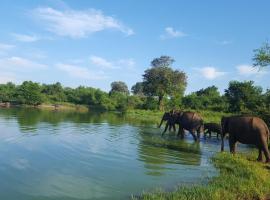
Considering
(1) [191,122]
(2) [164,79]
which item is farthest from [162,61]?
(1) [191,122]

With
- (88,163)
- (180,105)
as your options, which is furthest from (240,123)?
(180,105)

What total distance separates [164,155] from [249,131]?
426 centimetres

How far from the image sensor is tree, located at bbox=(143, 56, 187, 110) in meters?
77.6

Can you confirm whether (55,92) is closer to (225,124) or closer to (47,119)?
(47,119)

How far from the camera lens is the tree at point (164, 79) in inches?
3054

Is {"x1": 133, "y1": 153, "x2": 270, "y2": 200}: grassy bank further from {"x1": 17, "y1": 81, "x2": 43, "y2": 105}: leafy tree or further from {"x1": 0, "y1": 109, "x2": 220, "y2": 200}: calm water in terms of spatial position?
{"x1": 17, "y1": 81, "x2": 43, "y2": 105}: leafy tree

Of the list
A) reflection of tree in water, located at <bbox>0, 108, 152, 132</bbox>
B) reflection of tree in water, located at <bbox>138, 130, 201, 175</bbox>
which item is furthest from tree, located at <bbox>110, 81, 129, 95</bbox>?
reflection of tree in water, located at <bbox>138, 130, 201, 175</bbox>

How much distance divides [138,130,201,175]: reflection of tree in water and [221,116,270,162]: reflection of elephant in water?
7.05 feet

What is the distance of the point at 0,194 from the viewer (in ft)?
33.7

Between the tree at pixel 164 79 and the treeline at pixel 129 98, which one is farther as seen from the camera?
the tree at pixel 164 79

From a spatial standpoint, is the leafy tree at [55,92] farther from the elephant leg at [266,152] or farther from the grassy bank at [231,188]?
the grassy bank at [231,188]

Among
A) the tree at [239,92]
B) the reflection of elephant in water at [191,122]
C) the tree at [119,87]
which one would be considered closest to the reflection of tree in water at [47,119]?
the reflection of elephant in water at [191,122]

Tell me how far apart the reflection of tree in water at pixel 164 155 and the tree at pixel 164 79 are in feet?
182

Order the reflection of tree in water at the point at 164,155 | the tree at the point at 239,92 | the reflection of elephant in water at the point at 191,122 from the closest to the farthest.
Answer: the reflection of tree in water at the point at 164,155 → the reflection of elephant in water at the point at 191,122 → the tree at the point at 239,92
